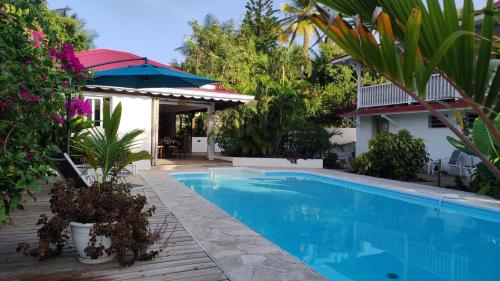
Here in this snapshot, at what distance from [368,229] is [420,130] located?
9.92m

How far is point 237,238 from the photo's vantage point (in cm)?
514

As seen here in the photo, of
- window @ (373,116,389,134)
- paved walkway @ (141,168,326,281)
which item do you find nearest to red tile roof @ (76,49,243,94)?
window @ (373,116,389,134)

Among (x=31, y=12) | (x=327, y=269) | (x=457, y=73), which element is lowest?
(x=327, y=269)

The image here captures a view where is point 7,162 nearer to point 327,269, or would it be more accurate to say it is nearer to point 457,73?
point 457,73

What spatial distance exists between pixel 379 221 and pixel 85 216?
6556 mm

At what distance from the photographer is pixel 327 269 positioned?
17.3 ft

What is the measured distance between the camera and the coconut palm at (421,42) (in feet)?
4.32

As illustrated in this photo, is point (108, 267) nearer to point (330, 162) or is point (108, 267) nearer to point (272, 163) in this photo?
point (272, 163)

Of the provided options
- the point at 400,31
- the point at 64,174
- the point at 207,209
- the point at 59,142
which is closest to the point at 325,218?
the point at 207,209

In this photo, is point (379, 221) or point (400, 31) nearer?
point (400, 31)

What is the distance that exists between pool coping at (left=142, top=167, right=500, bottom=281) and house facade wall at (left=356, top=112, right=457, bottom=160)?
5.46 meters

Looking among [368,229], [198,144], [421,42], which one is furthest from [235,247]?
[198,144]

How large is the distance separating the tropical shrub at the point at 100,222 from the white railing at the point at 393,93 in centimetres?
1332

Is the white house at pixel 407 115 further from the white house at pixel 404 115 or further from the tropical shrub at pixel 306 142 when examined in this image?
the tropical shrub at pixel 306 142
